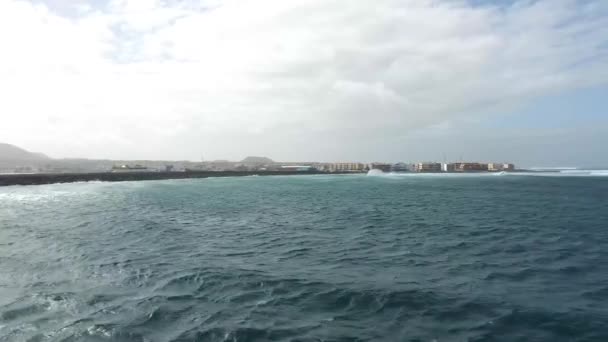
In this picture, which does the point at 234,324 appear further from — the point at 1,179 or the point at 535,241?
the point at 1,179

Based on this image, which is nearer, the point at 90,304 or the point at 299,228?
the point at 90,304

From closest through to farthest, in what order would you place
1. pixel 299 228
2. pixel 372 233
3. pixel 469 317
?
1. pixel 469 317
2. pixel 372 233
3. pixel 299 228

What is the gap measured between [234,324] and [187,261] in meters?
5.84

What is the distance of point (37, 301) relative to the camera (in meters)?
8.37

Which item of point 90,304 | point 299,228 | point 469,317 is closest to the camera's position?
point 469,317

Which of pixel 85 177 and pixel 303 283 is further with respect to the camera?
pixel 85 177

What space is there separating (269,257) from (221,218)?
12.1 metres

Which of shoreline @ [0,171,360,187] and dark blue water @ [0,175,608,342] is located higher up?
shoreline @ [0,171,360,187]

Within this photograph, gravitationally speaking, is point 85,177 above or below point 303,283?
above

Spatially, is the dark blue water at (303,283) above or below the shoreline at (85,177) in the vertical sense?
below

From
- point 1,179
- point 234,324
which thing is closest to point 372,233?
point 234,324

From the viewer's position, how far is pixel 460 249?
1477 centimetres

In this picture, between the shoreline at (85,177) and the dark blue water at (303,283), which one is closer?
the dark blue water at (303,283)

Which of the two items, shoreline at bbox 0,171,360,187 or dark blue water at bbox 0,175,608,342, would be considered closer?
dark blue water at bbox 0,175,608,342
